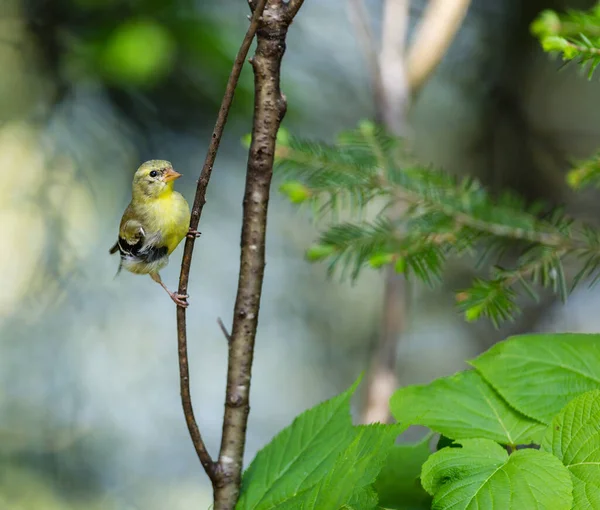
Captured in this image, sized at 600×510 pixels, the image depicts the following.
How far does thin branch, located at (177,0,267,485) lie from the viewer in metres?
0.44

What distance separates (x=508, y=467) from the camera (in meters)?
0.42

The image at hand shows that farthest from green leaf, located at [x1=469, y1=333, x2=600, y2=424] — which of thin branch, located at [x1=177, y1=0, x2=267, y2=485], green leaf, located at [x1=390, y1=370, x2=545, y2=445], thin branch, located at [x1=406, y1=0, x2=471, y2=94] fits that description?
thin branch, located at [x1=406, y1=0, x2=471, y2=94]

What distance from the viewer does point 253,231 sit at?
1.65 feet

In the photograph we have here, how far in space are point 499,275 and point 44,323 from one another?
1.42m

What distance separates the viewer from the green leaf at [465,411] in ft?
1.58

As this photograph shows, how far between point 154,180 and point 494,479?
1.41 ft

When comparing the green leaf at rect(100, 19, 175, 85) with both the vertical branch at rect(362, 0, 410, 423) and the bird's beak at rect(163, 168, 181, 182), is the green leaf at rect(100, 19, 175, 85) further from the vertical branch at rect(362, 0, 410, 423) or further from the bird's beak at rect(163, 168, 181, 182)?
the bird's beak at rect(163, 168, 181, 182)

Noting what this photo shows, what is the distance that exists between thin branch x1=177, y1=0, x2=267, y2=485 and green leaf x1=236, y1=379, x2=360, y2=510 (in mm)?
37

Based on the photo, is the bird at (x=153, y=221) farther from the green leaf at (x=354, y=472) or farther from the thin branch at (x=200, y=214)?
the green leaf at (x=354, y=472)

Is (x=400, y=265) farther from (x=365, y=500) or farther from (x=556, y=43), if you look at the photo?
(x=365, y=500)

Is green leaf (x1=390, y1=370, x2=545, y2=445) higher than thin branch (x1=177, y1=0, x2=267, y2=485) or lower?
lower

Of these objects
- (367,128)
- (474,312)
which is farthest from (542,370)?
(367,128)

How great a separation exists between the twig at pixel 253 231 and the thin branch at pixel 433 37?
107 centimetres

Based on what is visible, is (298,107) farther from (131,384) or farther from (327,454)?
(327,454)
